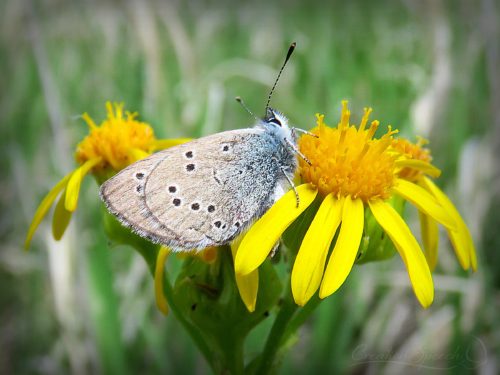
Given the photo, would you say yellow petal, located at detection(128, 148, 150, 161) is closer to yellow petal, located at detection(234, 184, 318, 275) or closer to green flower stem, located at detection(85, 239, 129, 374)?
yellow petal, located at detection(234, 184, 318, 275)

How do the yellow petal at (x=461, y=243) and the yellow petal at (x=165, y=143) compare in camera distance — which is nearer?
the yellow petal at (x=461, y=243)

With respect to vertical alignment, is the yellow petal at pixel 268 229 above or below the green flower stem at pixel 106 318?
above

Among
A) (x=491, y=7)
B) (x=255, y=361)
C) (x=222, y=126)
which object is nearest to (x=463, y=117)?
(x=491, y=7)

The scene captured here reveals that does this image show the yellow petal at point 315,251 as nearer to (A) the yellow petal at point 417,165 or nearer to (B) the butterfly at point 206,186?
(B) the butterfly at point 206,186

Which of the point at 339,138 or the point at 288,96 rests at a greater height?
the point at 339,138

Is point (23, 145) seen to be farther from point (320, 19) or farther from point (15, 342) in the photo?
point (320, 19)

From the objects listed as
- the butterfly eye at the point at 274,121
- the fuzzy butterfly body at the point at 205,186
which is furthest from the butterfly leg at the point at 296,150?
the butterfly eye at the point at 274,121

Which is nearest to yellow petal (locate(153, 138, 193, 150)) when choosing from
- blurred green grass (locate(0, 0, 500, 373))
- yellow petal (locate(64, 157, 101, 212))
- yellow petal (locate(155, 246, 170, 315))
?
yellow petal (locate(64, 157, 101, 212))
